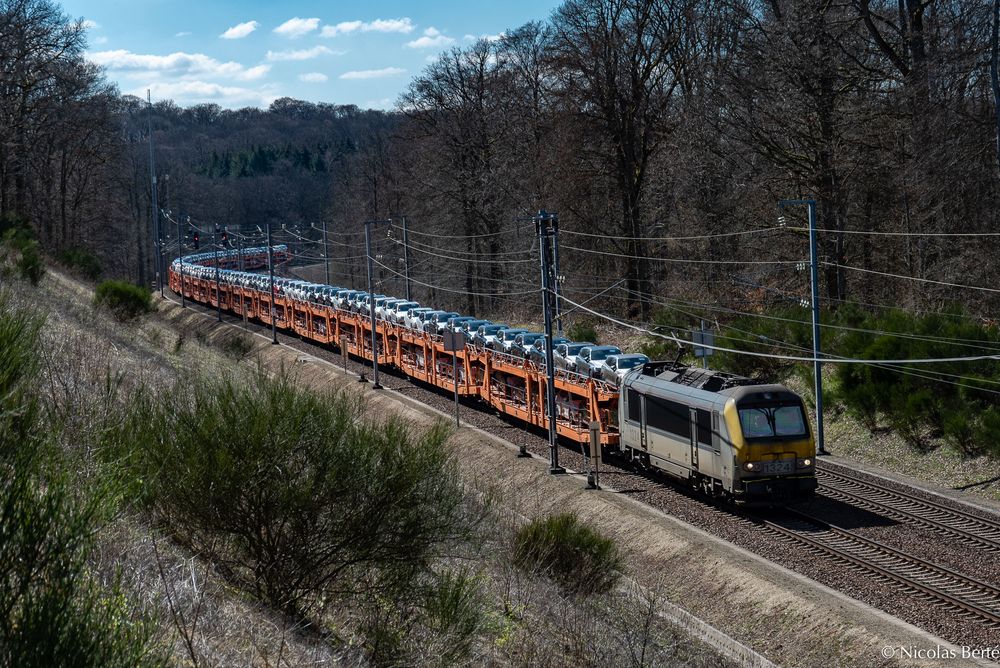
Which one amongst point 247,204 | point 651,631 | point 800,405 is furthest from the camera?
point 247,204

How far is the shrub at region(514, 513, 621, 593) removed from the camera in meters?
14.7

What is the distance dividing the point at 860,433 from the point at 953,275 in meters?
5.04

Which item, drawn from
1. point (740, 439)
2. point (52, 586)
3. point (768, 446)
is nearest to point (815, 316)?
point (768, 446)

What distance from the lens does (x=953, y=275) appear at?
2528 cm

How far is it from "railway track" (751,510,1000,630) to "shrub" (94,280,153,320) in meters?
26.1

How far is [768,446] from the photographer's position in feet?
58.6

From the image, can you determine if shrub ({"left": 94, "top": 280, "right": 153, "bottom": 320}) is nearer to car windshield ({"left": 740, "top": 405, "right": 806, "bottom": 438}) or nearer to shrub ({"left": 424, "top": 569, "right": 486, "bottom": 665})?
car windshield ({"left": 740, "top": 405, "right": 806, "bottom": 438})

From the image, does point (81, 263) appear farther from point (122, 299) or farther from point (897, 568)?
point (897, 568)

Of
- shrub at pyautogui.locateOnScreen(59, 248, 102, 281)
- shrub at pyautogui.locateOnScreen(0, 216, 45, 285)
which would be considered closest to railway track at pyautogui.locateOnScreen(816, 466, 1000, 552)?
shrub at pyautogui.locateOnScreen(0, 216, 45, 285)

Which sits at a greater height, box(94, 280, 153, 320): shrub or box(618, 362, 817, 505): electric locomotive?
box(94, 280, 153, 320): shrub

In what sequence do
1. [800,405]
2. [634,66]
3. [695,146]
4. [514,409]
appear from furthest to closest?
[634,66] < [695,146] < [514,409] < [800,405]

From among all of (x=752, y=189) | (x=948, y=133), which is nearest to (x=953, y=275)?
(x=948, y=133)

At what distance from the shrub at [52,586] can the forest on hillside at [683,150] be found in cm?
1916

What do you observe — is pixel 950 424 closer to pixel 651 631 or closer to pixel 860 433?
pixel 860 433
